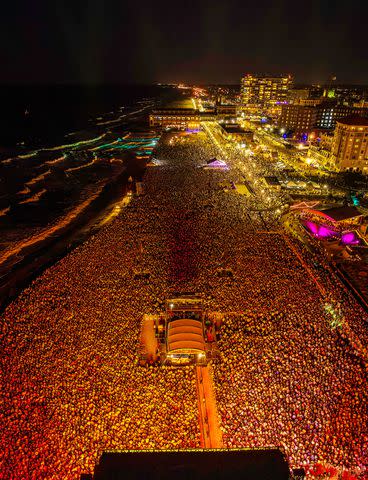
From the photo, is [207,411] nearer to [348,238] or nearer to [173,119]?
[348,238]

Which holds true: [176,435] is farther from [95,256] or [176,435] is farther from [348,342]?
[95,256]

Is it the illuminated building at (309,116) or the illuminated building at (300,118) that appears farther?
the illuminated building at (309,116)

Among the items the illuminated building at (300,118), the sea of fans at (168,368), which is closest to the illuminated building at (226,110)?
the illuminated building at (300,118)

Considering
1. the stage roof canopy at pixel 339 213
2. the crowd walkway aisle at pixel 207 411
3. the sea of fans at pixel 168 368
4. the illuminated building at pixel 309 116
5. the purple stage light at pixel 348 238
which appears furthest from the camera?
the illuminated building at pixel 309 116

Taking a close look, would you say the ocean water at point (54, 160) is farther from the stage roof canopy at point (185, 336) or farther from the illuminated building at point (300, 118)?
the illuminated building at point (300, 118)

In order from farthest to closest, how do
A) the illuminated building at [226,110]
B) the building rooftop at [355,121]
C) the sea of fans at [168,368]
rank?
the illuminated building at [226,110] < the building rooftop at [355,121] < the sea of fans at [168,368]

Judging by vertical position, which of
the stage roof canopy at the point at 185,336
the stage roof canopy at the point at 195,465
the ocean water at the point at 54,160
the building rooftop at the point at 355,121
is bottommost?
the ocean water at the point at 54,160
